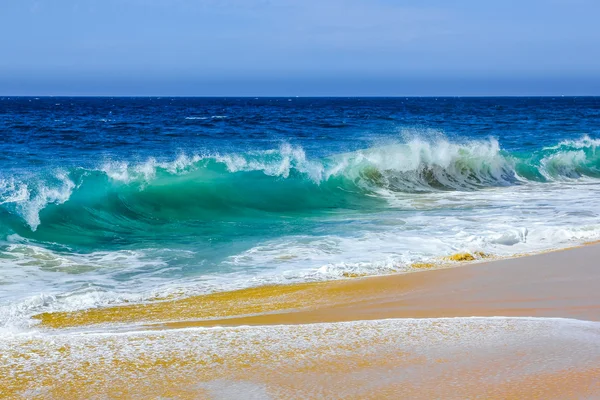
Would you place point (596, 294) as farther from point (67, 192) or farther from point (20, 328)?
point (67, 192)

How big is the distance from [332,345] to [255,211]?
374 inches

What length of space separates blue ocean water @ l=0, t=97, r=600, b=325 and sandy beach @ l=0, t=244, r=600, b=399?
914 millimetres

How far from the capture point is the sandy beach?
425 centimetres

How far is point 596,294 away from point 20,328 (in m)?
4.94

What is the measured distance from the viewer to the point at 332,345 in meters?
5.05

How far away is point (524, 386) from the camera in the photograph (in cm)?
418

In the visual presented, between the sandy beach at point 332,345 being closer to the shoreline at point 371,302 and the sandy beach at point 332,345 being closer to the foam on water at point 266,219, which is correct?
the shoreline at point 371,302

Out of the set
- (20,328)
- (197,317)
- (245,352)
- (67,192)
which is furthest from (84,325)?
(67,192)

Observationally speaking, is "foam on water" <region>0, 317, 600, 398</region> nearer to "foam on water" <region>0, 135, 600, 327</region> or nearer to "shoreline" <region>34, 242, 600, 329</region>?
"shoreline" <region>34, 242, 600, 329</region>

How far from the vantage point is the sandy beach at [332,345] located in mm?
4254

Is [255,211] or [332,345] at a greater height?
[332,345]

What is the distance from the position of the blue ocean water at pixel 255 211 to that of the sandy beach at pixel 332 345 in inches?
36.0

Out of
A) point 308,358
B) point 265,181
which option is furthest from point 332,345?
point 265,181

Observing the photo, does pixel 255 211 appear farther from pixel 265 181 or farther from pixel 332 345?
pixel 332 345
